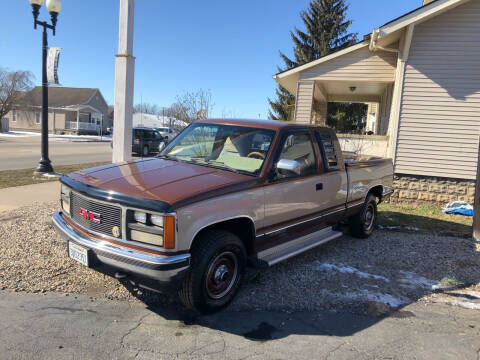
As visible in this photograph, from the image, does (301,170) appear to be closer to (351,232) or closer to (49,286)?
(351,232)

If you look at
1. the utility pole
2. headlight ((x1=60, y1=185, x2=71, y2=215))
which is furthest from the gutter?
headlight ((x1=60, y1=185, x2=71, y2=215))

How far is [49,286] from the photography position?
3949 mm

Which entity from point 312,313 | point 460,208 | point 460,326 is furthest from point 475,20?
point 312,313

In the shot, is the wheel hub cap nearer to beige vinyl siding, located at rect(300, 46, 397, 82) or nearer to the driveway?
the driveway

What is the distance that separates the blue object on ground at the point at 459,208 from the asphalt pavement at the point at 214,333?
593cm

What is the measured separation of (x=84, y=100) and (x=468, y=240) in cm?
5076

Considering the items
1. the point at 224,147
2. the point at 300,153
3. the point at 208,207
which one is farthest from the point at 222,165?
the point at 300,153

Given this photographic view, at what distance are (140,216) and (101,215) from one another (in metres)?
0.47

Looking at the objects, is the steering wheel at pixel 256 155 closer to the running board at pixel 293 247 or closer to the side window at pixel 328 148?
the running board at pixel 293 247

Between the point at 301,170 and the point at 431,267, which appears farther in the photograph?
the point at 431,267

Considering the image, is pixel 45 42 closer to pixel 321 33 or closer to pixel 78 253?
pixel 78 253

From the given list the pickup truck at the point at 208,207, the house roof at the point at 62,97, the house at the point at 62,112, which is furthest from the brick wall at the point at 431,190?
the house roof at the point at 62,97

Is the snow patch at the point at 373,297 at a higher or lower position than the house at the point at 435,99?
lower

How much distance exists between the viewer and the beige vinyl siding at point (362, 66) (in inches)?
412
